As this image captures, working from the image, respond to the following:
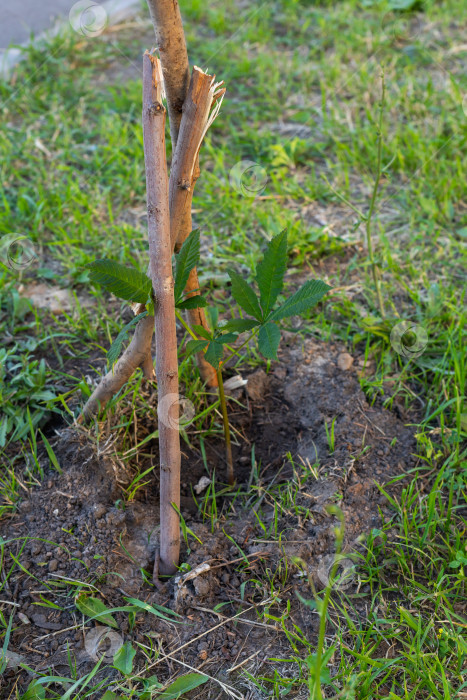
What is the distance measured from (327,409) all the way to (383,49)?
2.77 meters

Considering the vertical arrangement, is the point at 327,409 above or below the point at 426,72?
below

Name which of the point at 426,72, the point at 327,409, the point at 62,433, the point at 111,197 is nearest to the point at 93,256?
the point at 111,197

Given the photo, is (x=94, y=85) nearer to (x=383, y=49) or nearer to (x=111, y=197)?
(x=111, y=197)

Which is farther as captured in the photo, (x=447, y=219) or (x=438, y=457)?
(x=447, y=219)

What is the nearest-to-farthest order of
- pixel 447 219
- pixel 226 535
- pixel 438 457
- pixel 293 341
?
pixel 226 535
pixel 438 457
pixel 293 341
pixel 447 219

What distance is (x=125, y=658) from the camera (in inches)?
57.5

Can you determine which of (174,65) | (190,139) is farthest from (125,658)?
(174,65)

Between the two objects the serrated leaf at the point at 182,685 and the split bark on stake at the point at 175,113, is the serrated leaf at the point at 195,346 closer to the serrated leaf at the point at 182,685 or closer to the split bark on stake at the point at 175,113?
the split bark on stake at the point at 175,113

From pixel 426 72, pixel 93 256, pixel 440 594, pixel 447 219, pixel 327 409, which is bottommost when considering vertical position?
pixel 440 594

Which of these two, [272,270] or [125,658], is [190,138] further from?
[125,658]

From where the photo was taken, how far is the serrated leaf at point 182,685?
4.64 feet

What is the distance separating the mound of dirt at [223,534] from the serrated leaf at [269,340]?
0.48 metres

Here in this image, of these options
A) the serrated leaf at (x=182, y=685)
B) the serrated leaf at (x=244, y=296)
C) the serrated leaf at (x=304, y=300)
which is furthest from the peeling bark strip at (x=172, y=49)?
the serrated leaf at (x=182, y=685)

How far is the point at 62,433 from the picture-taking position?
1.95 meters
